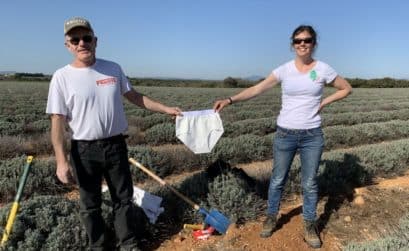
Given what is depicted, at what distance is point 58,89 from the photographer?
11.7ft

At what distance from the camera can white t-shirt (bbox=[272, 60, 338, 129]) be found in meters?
4.12

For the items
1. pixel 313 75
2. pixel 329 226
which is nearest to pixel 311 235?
pixel 329 226

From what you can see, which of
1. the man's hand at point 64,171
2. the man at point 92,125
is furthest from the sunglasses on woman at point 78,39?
the man's hand at point 64,171

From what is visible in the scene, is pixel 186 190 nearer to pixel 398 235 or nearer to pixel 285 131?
pixel 285 131

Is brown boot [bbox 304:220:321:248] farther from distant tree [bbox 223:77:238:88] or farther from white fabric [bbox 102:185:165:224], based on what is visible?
distant tree [bbox 223:77:238:88]

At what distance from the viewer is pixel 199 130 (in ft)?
15.4

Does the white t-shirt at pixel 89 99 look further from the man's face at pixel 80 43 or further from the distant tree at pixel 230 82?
the distant tree at pixel 230 82

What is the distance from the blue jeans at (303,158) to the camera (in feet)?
14.1

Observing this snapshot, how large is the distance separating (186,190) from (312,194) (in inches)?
65.2

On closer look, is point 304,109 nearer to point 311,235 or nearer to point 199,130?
point 199,130

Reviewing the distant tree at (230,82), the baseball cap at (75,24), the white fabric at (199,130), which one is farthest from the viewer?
the distant tree at (230,82)

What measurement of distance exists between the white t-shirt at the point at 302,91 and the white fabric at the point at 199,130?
77 centimetres

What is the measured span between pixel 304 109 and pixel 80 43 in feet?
7.01

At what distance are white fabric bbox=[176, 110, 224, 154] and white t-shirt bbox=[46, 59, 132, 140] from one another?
2.93ft
